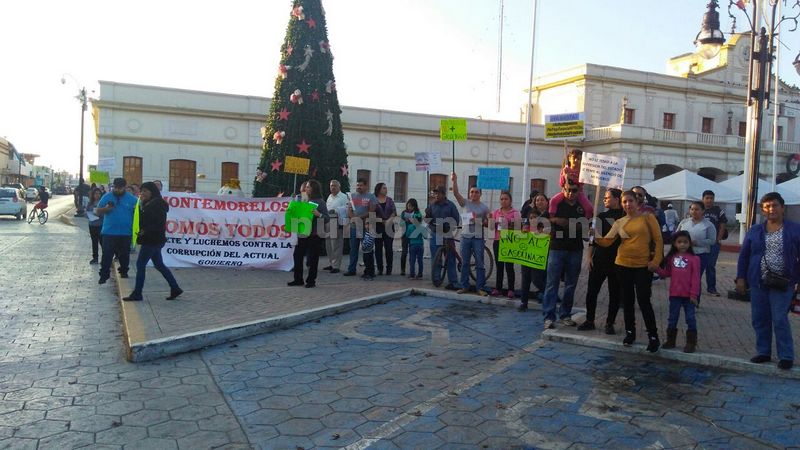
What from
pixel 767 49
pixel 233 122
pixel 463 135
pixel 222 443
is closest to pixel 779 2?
pixel 767 49

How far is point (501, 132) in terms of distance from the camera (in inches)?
1583

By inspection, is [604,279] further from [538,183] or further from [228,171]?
[538,183]

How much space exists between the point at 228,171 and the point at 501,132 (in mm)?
18154

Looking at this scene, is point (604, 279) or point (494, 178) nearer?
point (604, 279)

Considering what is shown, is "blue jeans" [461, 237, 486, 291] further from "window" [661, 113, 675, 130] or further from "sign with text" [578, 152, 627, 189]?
"window" [661, 113, 675, 130]

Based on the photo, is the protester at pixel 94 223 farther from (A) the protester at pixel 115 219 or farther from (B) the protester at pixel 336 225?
(B) the protester at pixel 336 225

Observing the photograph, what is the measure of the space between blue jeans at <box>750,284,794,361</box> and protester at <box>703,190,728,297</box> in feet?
15.3

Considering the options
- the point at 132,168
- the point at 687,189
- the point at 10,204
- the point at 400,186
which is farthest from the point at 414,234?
the point at 10,204

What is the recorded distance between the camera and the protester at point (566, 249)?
291 inches

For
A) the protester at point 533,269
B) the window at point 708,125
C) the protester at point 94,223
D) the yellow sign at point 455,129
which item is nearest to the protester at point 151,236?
the protester at point 94,223

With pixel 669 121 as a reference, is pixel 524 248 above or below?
below

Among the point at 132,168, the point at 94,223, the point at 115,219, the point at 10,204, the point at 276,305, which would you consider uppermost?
the point at 132,168

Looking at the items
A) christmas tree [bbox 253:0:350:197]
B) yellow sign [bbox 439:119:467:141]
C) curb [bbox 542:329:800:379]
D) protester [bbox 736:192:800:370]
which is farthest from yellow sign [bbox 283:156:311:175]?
protester [bbox 736:192:800:370]

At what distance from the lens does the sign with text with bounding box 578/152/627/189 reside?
32.8 ft
